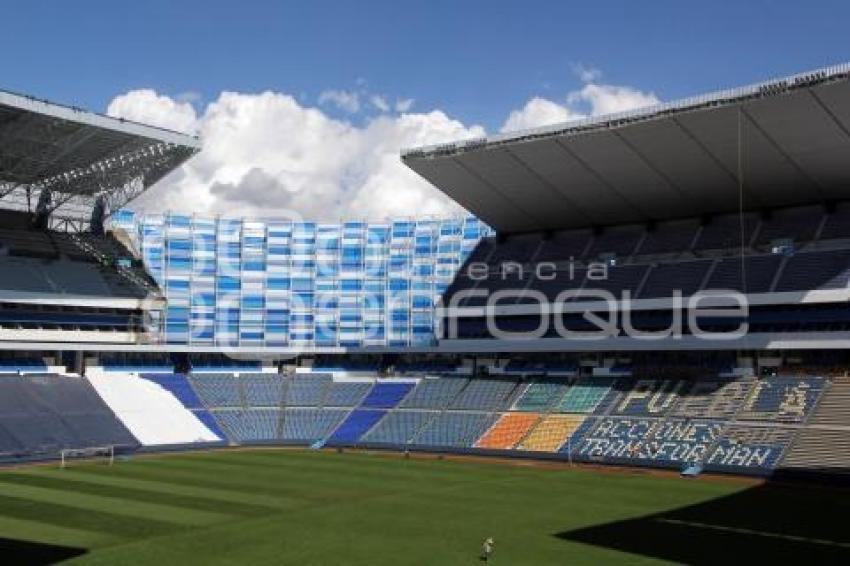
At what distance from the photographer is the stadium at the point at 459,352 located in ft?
120

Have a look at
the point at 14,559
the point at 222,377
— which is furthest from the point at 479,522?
the point at 222,377

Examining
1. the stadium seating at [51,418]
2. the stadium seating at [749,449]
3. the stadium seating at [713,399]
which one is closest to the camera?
the stadium seating at [749,449]

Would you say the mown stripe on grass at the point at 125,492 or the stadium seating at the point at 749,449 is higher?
the stadium seating at the point at 749,449

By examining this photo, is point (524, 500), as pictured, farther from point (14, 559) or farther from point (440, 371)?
point (440, 371)

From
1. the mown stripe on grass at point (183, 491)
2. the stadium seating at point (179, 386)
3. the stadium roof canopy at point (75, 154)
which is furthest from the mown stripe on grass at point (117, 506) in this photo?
the stadium seating at point (179, 386)

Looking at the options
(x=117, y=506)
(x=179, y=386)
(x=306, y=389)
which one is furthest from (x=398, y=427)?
(x=117, y=506)

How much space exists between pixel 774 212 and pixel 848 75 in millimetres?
19925

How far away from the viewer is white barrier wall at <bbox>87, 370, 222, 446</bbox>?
6488 cm

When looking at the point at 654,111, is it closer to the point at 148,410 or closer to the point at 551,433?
the point at 551,433

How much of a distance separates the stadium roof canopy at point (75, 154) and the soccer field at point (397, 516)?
21458mm

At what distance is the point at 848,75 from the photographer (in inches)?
1841

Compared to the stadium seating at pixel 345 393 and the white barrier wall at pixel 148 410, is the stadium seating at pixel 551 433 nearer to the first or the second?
the stadium seating at pixel 345 393

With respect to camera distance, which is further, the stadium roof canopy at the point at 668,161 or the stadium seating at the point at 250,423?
the stadium seating at the point at 250,423

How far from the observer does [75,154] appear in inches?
2450
